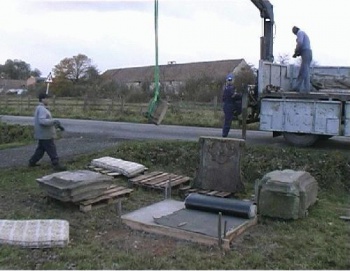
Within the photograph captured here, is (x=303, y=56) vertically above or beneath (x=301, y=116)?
above

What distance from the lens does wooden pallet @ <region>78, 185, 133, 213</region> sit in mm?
6340

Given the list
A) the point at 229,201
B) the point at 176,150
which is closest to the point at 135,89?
the point at 176,150

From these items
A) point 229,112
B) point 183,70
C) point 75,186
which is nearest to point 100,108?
point 229,112

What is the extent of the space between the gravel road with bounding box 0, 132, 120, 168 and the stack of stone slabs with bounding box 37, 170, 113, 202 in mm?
2767

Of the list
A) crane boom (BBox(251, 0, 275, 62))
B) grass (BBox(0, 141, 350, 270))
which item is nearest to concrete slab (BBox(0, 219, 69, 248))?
grass (BBox(0, 141, 350, 270))

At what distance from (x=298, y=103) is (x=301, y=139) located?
0.94 metres

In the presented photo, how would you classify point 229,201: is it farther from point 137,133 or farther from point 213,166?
point 137,133

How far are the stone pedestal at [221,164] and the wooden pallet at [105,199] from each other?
149 centimetres

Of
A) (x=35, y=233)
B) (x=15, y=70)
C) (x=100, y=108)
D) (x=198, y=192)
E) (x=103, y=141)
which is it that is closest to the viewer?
(x=35, y=233)

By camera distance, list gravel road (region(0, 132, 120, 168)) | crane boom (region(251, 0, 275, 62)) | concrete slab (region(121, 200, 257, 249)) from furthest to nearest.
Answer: crane boom (region(251, 0, 275, 62)) → gravel road (region(0, 132, 120, 168)) → concrete slab (region(121, 200, 257, 249))

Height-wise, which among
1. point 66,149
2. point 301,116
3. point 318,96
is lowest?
point 66,149

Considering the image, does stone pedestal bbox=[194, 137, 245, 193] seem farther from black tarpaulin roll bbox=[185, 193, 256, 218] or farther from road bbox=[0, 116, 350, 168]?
road bbox=[0, 116, 350, 168]

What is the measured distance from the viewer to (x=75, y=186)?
630 cm

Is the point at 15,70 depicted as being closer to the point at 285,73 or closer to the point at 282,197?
the point at 285,73
